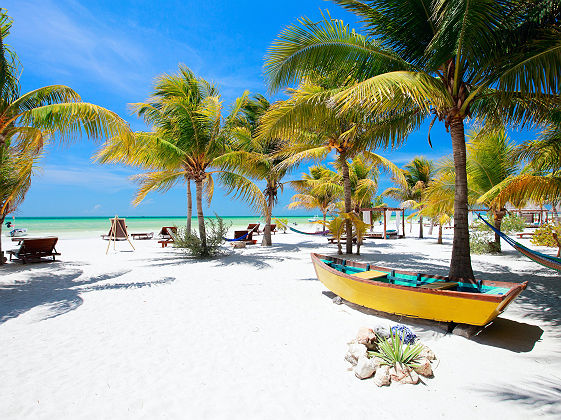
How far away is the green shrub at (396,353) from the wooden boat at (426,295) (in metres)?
0.83

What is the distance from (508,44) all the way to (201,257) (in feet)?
32.9

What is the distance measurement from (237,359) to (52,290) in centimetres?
520

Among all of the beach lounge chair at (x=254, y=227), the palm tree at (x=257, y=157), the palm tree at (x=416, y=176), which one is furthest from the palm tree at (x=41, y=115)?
the palm tree at (x=416, y=176)

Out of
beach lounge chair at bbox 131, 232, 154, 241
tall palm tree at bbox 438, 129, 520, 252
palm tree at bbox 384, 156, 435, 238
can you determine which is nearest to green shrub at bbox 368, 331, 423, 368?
tall palm tree at bbox 438, 129, 520, 252

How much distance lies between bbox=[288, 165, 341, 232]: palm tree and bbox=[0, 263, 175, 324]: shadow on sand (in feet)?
35.6

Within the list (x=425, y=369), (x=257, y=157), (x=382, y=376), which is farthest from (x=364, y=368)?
(x=257, y=157)

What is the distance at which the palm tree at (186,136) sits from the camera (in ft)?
32.7

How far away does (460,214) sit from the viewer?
5547 millimetres

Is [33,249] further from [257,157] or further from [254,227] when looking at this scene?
[254,227]

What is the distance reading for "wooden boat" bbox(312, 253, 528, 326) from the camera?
3486 mm

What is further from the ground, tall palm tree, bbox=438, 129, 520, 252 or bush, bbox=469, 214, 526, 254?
tall palm tree, bbox=438, 129, 520, 252

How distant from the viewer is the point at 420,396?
2.60m

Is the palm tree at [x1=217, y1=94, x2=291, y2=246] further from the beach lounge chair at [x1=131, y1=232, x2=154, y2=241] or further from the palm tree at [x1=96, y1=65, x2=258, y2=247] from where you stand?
the beach lounge chair at [x1=131, y1=232, x2=154, y2=241]

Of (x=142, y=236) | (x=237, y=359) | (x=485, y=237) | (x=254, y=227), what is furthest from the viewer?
(x=142, y=236)
